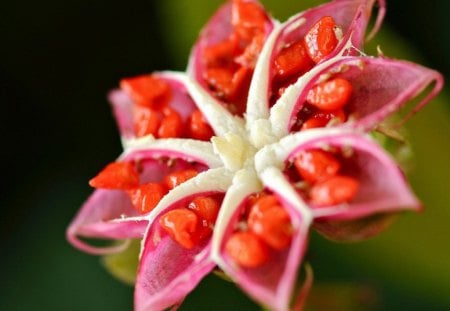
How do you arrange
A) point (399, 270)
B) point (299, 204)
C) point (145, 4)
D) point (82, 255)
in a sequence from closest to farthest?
point (299, 204) < point (399, 270) < point (82, 255) < point (145, 4)

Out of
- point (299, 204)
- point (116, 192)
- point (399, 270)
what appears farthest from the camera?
point (399, 270)

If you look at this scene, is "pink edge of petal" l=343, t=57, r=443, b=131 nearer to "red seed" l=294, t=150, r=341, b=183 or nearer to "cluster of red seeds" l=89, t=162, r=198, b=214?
"red seed" l=294, t=150, r=341, b=183

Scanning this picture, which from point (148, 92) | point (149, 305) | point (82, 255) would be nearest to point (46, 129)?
point (82, 255)

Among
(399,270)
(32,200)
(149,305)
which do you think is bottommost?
(399,270)

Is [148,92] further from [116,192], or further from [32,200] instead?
[32,200]

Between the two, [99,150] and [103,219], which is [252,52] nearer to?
[103,219]

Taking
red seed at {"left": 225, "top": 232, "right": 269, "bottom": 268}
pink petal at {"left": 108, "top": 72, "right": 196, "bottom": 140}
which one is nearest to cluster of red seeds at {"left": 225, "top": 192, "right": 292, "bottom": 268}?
red seed at {"left": 225, "top": 232, "right": 269, "bottom": 268}
